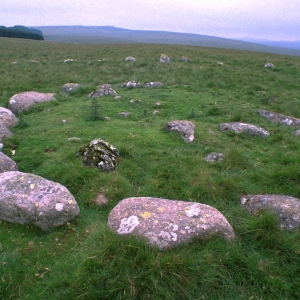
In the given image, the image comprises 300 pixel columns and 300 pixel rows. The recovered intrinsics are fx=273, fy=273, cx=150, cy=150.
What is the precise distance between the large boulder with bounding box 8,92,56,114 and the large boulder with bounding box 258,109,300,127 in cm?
1050

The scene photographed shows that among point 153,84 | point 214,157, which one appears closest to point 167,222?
point 214,157

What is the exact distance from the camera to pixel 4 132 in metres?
9.39

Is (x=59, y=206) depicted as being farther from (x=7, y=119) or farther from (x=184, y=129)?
(x=7, y=119)

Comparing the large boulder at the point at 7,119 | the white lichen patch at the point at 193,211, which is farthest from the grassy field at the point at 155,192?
the white lichen patch at the point at 193,211

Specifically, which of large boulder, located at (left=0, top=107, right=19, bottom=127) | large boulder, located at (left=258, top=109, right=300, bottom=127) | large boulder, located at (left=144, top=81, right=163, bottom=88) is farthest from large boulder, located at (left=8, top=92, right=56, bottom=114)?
large boulder, located at (left=258, top=109, right=300, bottom=127)

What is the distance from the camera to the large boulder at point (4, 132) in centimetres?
914

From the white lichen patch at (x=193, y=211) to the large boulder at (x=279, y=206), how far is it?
1.37m

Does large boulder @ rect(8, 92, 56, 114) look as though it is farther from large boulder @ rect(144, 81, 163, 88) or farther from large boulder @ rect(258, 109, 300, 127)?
large boulder @ rect(258, 109, 300, 127)

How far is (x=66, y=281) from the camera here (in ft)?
12.7

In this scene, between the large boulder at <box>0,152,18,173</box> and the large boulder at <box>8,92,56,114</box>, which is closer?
the large boulder at <box>0,152,18,173</box>

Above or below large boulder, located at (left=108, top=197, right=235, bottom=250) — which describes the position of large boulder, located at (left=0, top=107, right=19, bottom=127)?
below

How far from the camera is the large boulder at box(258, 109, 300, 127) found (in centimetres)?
1092

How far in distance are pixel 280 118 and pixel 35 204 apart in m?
10.0

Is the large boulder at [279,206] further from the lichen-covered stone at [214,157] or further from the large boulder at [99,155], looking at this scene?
the large boulder at [99,155]
